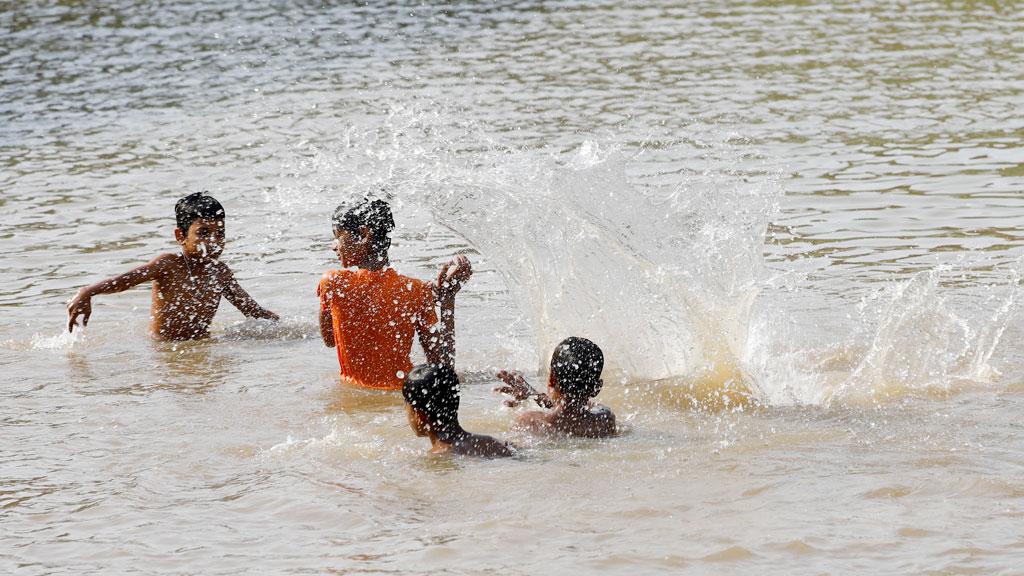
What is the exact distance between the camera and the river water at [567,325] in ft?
18.1

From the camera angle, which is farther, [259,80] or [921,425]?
[259,80]

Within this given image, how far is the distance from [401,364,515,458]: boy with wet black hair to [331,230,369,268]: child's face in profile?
1045 mm

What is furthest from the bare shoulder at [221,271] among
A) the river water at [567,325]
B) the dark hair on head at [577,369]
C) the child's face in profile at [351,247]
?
the dark hair on head at [577,369]

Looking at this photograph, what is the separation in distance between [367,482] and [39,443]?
1862 mm

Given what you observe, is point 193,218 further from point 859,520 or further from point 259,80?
point 259,80

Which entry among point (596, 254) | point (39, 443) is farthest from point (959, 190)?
point (39, 443)

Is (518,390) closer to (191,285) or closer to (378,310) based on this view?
(378,310)

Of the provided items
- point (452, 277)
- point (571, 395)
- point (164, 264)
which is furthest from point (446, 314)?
point (164, 264)

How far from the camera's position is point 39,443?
6.84m

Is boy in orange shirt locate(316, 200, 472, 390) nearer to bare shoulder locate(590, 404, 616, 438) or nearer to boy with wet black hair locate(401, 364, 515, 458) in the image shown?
boy with wet black hair locate(401, 364, 515, 458)

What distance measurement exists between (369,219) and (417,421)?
1.26m

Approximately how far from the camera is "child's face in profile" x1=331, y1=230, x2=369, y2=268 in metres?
7.12

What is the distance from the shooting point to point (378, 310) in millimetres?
7191

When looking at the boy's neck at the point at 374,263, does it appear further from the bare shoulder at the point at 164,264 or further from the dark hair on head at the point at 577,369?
the bare shoulder at the point at 164,264
